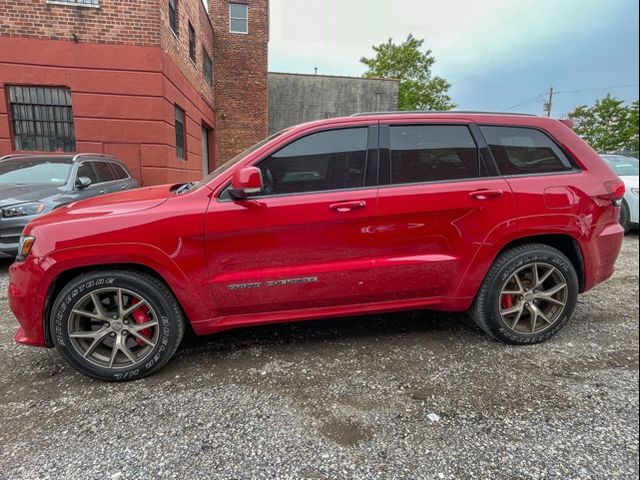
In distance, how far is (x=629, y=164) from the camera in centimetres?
747

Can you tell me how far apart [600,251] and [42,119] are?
10.7m

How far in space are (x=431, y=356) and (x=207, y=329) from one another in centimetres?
169

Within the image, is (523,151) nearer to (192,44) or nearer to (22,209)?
(22,209)

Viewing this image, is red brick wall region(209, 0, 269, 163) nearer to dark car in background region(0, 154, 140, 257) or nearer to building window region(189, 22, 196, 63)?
building window region(189, 22, 196, 63)

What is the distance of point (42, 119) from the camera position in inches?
332

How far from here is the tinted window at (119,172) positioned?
284 inches

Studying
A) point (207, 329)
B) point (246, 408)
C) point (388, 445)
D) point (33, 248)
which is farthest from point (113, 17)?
point (388, 445)

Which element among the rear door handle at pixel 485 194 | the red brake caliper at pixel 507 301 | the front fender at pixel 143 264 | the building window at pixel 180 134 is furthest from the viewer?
the building window at pixel 180 134

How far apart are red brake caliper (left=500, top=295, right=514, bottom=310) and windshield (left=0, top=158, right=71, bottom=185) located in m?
5.96

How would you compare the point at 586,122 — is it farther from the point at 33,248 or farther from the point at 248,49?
the point at 33,248

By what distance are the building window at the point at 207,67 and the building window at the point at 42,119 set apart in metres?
6.35

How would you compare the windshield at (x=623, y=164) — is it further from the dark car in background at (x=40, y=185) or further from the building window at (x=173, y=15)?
the building window at (x=173, y=15)

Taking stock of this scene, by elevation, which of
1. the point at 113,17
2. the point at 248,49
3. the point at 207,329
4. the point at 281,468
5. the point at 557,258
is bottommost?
the point at 281,468

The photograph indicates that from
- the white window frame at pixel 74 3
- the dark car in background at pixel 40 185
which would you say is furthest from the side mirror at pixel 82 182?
the white window frame at pixel 74 3
